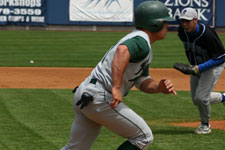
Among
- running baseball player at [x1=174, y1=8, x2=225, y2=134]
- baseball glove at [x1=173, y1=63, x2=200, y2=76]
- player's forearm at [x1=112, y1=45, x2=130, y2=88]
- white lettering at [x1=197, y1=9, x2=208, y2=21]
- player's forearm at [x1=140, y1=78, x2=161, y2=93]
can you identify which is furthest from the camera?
white lettering at [x1=197, y1=9, x2=208, y2=21]

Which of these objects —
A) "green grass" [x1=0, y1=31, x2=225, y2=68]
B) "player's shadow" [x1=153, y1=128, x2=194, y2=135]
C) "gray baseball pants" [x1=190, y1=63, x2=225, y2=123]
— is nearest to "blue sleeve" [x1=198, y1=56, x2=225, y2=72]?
"gray baseball pants" [x1=190, y1=63, x2=225, y2=123]

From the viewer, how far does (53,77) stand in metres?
15.6

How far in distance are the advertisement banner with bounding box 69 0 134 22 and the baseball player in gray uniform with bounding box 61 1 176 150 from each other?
2882cm

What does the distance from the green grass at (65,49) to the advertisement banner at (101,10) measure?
8.97ft

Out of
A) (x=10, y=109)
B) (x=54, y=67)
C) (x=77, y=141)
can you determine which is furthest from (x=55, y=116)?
(x=54, y=67)

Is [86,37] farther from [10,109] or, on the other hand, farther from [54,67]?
[10,109]

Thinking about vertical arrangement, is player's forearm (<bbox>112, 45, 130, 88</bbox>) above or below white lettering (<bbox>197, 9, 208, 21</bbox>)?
above

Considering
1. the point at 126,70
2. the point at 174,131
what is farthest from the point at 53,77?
the point at 126,70

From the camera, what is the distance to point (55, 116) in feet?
32.1

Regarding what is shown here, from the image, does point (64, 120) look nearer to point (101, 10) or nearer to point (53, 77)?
point (53, 77)

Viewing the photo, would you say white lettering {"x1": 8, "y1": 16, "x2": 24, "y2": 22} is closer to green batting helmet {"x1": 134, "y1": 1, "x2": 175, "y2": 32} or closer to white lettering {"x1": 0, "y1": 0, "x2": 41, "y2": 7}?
white lettering {"x1": 0, "y1": 0, "x2": 41, "y2": 7}

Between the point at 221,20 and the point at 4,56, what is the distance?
17.2m

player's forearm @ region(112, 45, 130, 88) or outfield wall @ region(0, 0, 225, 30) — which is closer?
player's forearm @ region(112, 45, 130, 88)

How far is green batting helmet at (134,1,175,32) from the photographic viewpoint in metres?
5.39
